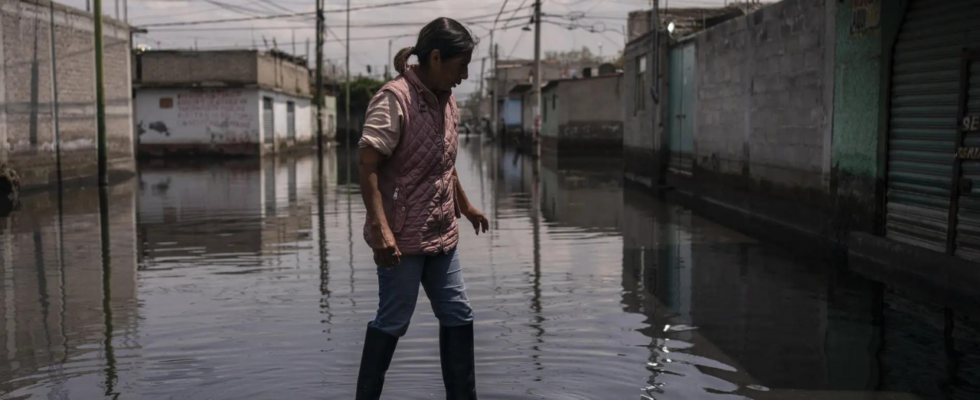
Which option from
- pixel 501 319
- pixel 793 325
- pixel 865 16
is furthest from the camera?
pixel 865 16

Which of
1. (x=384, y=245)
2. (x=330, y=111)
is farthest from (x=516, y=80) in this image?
(x=384, y=245)

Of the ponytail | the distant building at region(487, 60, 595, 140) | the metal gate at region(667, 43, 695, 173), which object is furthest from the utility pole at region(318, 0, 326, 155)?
the ponytail

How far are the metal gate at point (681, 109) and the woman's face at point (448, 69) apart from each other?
13.4 meters

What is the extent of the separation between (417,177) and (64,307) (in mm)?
3942

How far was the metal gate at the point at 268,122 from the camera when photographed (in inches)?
1535

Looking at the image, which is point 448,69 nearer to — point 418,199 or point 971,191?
point 418,199

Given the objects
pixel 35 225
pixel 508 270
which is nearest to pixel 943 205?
pixel 508 270

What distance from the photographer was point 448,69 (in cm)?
399

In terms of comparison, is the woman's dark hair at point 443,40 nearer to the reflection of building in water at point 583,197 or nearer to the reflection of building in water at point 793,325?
the reflection of building in water at point 793,325

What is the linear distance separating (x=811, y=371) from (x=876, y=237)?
407 cm

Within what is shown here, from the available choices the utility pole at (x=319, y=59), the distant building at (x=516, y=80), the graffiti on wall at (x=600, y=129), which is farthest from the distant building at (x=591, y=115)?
the distant building at (x=516, y=80)

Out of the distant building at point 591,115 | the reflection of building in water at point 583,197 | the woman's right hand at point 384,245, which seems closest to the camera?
the woman's right hand at point 384,245

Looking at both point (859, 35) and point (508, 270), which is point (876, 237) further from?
point (508, 270)

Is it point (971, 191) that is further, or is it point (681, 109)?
point (681, 109)
